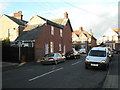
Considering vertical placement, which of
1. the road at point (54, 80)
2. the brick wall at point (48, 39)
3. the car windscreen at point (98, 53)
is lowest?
the road at point (54, 80)

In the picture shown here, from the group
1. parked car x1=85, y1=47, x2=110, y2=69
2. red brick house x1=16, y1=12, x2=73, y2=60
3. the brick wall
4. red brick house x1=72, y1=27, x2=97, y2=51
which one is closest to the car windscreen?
parked car x1=85, y1=47, x2=110, y2=69

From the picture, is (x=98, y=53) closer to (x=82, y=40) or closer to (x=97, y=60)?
(x=97, y=60)

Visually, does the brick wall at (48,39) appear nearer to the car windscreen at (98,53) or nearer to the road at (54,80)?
the car windscreen at (98,53)

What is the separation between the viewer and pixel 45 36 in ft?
86.1

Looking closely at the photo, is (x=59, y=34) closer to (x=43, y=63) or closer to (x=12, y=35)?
(x=12, y=35)

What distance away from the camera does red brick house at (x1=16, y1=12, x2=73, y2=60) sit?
24.0 m

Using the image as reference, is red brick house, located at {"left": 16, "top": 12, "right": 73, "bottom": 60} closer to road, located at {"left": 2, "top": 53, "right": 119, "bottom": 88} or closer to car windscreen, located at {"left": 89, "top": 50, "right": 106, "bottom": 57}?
car windscreen, located at {"left": 89, "top": 50, "right": 106, "bottom": 57}

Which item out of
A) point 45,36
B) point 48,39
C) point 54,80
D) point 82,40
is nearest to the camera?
point 54,80

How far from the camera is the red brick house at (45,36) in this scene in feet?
78.7

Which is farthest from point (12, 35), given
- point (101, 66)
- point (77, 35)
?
point (77, 35)

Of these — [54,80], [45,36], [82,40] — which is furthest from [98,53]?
[82,40]

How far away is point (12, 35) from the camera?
3000 centimetres

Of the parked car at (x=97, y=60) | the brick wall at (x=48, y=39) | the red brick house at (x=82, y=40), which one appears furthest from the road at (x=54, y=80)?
the red brick house at (x=82, y=40)

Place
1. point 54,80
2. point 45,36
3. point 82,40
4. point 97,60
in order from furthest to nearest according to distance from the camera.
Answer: point 82,40, point 45,36, point 97,60, point 54,80
